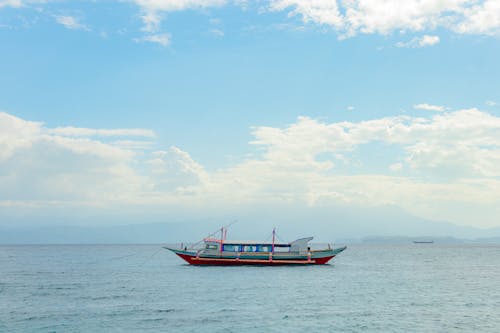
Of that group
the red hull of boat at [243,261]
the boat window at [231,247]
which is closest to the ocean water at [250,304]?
the red hull of boat at [243,261]

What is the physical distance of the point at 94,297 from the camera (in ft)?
183

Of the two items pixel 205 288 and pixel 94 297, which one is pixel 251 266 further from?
pixel 94 297

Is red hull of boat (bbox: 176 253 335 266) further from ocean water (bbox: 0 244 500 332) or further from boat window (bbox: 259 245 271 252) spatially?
ocean water (bbox: 0 244 500 332)

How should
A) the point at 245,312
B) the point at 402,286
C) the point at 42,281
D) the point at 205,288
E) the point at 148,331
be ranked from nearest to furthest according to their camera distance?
the point at 148,331 → the point at 245,312 → the point at 205,288 → the point at 402,286 → the point at 42,281

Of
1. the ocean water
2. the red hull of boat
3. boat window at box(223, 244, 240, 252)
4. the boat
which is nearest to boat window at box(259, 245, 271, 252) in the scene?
the boat

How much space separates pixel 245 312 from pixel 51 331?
1740 centimetres

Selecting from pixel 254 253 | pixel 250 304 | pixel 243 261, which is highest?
pixel 254 253

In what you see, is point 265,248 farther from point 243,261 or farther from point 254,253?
point 243,261

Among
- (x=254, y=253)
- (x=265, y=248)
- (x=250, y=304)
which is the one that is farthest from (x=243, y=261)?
(x=250, y=304)

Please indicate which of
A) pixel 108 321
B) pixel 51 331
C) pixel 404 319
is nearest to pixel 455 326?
pixel 404 319

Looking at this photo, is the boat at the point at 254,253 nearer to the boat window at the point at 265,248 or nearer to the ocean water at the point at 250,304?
the boat window at the point at 265,248

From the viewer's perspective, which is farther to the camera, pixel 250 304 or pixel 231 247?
pixel 231 247

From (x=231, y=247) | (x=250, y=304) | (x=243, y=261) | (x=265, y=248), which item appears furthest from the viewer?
(x=265, y=248)

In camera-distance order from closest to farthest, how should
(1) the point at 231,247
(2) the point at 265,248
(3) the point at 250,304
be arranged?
(3) the point at 250,304
(1) the point at 231,247
(2) the point at 265,248
